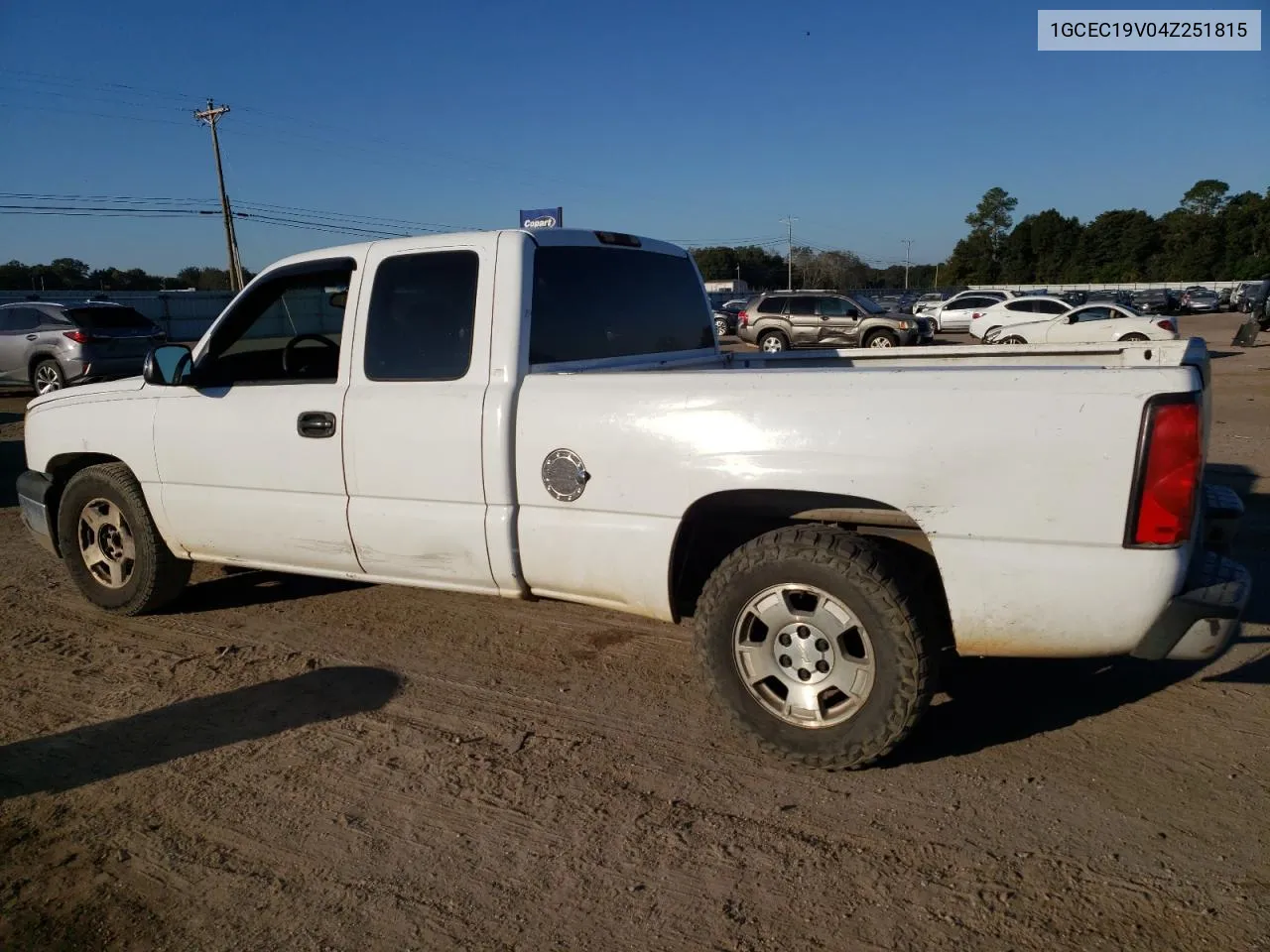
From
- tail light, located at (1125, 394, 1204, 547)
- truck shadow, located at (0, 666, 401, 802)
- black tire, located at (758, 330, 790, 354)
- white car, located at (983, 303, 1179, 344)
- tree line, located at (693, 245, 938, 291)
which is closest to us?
tail light, located at (1125, 394, 1204, 547)

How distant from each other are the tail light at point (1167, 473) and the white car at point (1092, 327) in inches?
773

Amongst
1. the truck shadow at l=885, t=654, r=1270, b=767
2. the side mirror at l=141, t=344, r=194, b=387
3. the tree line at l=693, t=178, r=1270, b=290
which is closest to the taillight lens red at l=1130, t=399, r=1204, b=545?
the truck shadow at l=885, t=654, r=1270, b=767

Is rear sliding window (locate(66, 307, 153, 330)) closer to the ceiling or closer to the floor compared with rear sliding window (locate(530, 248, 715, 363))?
closer to the ceiling

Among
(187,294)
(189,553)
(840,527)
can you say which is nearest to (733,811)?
(840,527)

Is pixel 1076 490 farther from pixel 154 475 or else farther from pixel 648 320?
pixel 154 475

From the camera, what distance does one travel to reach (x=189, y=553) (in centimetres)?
489

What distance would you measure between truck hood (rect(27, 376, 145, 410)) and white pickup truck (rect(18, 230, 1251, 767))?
0.9 inches

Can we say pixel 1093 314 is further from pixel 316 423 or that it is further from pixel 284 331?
pixel 316 423

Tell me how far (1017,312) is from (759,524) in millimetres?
27922

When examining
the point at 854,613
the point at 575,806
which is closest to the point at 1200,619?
the point at 854,613

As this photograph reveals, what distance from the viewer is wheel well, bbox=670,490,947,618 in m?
3.40

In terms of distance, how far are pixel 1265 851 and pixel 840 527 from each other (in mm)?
1604

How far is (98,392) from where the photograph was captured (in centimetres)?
506

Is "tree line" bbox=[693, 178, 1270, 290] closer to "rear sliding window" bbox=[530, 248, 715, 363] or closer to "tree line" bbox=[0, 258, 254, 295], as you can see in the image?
"tree line" bbox=[0, 258, 254, 295]
